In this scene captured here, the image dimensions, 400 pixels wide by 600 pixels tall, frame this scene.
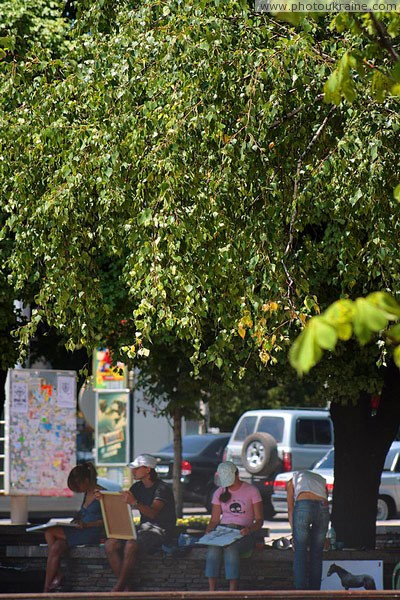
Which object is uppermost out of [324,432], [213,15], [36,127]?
[213,15]

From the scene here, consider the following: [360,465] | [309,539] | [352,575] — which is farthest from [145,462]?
[352,575]

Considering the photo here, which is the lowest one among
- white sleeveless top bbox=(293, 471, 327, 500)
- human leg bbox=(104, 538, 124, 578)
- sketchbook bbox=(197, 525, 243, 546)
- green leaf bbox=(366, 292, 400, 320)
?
human leg bbox=(104, 538, 124, 578)

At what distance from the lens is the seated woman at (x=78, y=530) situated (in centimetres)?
1138

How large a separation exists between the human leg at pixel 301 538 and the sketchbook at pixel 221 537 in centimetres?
56

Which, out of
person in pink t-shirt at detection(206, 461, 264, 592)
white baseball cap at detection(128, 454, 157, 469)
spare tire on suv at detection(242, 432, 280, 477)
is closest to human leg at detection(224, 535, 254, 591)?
person in pink t-shirt at detection(206, 461, 264, 592)

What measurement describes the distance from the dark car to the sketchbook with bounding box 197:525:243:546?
11.4 metres

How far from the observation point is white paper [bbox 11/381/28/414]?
13672 mm

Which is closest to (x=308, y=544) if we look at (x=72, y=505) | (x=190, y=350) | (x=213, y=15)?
(x=190, y=350)

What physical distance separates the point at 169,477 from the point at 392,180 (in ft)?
53.5

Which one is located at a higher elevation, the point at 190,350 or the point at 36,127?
the point at 36,127

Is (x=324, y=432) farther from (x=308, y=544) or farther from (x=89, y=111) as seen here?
(x=89, y=111)

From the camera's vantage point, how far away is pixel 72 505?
85.7ft

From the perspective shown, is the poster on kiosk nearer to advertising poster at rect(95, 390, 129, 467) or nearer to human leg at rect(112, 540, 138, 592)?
advertising poster at rect(95, 390, 129, 467)

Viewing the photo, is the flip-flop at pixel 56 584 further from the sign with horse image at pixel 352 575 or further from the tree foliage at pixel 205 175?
the tree foliage at pixel 205 175
